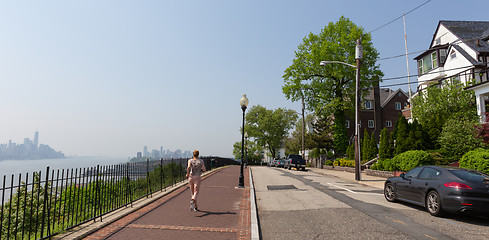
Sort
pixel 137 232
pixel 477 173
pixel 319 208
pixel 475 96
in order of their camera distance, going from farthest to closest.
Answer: pixel 475 96 → pixel 319 208 → pixel 477 173 → pixel 137 232

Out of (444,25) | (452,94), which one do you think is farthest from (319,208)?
(444,25)

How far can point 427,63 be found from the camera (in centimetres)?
3534

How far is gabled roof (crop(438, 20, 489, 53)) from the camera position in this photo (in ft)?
102

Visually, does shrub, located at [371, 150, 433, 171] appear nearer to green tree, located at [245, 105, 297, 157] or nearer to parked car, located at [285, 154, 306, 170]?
parked car, located at [285, 154, 306, 170]

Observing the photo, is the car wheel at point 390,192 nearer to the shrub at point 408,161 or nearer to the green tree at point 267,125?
the shrub at point 408,161

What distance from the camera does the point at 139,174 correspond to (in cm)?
1123

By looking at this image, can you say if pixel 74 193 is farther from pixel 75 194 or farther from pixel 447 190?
pixel 447 190

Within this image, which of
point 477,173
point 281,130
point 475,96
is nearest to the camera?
point 477,173

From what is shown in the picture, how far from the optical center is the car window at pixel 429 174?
8.66m

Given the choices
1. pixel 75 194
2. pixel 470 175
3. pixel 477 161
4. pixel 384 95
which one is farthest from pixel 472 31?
pixel 75 194

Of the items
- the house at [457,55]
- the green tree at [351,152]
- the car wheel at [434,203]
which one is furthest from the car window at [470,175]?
the green tree at [351,152]

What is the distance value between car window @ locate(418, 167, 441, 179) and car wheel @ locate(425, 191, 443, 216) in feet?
1.62

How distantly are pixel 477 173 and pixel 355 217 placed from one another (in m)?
3.66

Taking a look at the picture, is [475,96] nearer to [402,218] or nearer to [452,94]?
[452,94]
